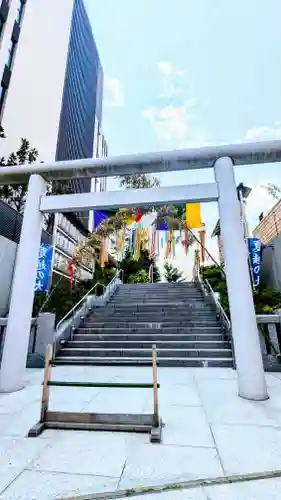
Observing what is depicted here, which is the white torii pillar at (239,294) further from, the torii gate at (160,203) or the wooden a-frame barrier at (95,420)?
the wooden a-frame barrier at (95,420)

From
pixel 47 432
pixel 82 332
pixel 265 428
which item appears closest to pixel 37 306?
pixel 82 332

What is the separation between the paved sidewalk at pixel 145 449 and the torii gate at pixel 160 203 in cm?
61

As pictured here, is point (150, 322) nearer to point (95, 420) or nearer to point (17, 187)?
point (95, 420)

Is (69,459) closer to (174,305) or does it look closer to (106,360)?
(106,360)

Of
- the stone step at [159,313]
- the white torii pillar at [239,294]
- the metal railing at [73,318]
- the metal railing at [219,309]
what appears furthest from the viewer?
the stone step at [159,313]

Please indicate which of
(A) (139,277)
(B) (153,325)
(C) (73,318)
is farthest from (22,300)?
(A) (139,277)

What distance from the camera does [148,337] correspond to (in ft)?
25.7

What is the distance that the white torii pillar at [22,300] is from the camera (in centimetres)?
462

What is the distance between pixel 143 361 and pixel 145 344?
0.83 meters

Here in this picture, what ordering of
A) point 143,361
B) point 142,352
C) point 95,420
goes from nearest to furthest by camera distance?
point 95,420
point 143,361
point 142,352

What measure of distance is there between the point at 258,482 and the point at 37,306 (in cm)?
860

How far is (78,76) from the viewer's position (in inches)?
1084

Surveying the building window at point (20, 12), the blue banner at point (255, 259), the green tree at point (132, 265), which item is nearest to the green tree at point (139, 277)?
the green tree at point (132, 265)

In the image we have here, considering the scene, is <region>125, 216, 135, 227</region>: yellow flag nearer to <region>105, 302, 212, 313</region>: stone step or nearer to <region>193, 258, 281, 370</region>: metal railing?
<region>105, 302, 212, 313</region>: stone step
